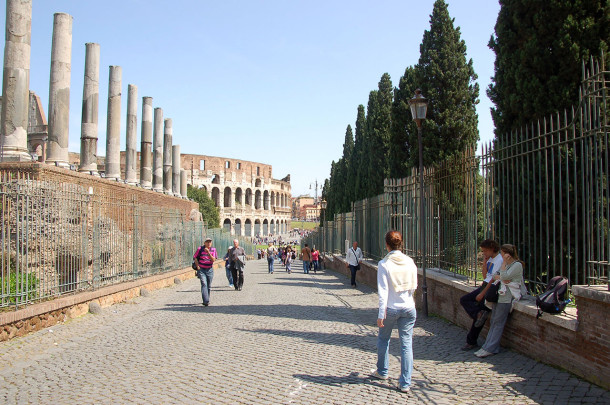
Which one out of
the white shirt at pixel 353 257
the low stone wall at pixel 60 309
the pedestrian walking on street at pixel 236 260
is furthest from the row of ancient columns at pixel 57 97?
the white shirt at pixel 353 257

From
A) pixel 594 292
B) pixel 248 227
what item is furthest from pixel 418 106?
pixel 248 227

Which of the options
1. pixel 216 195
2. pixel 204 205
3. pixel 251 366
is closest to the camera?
pixel 251 366

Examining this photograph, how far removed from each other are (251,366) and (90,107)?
14.3 meters

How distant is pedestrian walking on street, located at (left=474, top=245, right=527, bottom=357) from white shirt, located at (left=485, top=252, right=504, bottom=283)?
0.17 meters

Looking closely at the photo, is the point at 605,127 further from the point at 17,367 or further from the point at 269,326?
the point at 17,367

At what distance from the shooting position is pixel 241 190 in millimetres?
76875

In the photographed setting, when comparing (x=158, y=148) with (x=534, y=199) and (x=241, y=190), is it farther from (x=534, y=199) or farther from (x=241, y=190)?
(x=241, y=190)

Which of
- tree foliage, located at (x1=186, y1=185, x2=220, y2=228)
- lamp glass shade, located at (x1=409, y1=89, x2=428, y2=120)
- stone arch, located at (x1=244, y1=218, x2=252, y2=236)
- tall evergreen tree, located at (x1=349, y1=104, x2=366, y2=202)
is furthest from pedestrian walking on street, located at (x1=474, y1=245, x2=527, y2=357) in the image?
stone arch, located at (x1=244, y1=218, x2=252, y2=236)

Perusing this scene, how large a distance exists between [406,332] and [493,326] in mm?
1808

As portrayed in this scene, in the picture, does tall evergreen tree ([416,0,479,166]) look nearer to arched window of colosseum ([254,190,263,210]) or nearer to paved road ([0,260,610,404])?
paved road ([0,260,610,404])

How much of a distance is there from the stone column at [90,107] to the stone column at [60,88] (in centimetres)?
255

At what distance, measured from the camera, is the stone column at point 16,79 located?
41.2 feet

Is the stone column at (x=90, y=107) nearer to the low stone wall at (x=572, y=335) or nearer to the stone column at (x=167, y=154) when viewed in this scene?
the stone column at (x=167, y=154)

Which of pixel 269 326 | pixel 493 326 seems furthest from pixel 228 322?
pixel 493 326
